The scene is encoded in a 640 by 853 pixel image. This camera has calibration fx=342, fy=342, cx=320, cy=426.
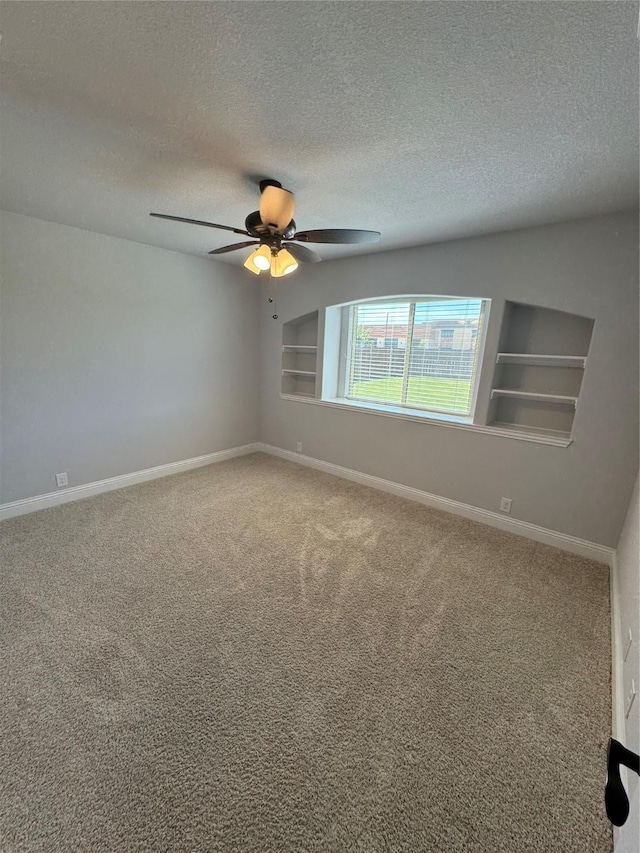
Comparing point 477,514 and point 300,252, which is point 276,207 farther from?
point 477,514

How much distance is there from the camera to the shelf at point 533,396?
2726mm

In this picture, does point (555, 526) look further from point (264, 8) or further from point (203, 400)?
point (203, 400)

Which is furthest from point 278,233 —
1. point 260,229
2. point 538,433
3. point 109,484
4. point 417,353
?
point 109,484

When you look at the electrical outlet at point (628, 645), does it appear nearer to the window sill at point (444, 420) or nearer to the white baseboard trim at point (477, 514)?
the white baseboard trim at point (477, 514)

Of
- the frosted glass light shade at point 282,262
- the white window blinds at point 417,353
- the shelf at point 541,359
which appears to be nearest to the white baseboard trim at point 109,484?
the white window blinds at point 417,353

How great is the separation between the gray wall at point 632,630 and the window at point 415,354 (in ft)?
5.22

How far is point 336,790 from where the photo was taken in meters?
1.23

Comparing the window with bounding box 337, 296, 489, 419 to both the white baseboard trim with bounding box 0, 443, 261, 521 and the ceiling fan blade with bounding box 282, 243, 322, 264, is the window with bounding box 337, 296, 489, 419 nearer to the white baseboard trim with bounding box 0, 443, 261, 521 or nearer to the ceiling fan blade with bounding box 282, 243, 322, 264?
the ceiling fan blade with bounding box 282, 243, 322, 264

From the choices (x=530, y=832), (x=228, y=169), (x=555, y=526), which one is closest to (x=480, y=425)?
(x=555, y=526)

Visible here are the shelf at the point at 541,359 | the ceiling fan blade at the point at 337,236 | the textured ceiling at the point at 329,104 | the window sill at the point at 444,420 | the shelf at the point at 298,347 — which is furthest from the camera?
the shelf at the point at 298,347

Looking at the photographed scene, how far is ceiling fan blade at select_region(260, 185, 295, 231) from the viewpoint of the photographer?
1.76 m

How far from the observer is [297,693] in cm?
156

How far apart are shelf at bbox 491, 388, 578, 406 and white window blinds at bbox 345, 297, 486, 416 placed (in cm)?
33

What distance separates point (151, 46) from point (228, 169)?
0.81 metres
